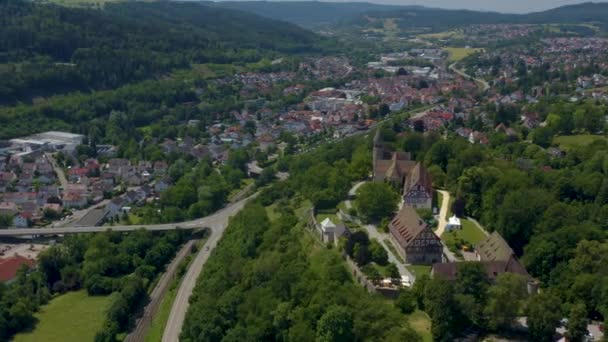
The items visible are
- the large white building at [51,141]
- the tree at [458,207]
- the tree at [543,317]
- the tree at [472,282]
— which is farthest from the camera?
the large white building at [51,141]

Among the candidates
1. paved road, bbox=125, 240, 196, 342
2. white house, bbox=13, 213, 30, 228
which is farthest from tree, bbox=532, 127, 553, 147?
white house, bbox=13, 213, 30, 228

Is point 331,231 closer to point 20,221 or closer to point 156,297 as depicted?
point 156,297

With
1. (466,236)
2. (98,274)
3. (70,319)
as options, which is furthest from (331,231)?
(70,319)

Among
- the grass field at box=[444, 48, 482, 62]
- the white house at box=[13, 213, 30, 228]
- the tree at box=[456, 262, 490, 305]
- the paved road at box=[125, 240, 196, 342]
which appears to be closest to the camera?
the tree at box=[456, 262, 490, 305]

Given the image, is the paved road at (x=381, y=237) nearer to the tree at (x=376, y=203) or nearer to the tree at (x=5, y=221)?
the tree at (x=376, y=203)

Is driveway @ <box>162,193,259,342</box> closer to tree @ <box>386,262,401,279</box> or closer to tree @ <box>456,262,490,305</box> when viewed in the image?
tree @ <box>386,262,401,279</box>

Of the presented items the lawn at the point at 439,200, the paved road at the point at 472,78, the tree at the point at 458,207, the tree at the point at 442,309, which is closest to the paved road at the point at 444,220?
the lawn at the point at 439,200
